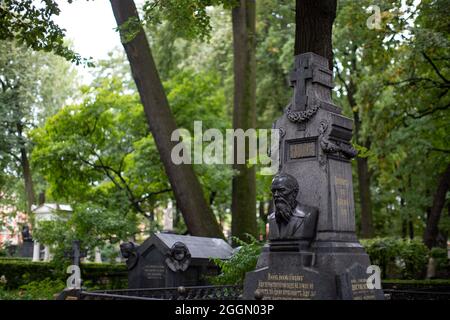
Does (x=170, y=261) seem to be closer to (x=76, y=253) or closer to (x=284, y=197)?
(x=76, y=253)

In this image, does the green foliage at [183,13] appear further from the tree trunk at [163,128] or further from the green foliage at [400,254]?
the green foliage at [400,254]

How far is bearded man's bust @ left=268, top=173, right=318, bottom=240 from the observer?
8141 mm

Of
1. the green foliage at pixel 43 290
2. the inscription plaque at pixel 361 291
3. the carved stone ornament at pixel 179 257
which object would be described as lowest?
the green foliage at pixel 43 290

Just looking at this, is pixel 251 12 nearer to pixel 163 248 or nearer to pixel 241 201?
pixel 241 201

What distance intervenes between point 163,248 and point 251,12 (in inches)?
384

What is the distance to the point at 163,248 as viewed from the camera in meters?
13.7

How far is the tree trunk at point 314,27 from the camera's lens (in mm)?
10828

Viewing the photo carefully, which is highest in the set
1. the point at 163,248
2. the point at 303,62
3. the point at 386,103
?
the point at 386,103

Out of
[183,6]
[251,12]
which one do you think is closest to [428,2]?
[251,12]

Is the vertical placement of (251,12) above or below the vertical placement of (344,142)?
above

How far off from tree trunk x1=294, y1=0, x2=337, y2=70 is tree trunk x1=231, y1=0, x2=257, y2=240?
7.49 metres

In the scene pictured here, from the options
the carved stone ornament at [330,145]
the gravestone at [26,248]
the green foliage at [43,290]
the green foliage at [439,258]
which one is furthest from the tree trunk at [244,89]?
the gravestone at [26,248]

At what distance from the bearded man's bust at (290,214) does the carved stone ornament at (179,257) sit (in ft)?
17.6
